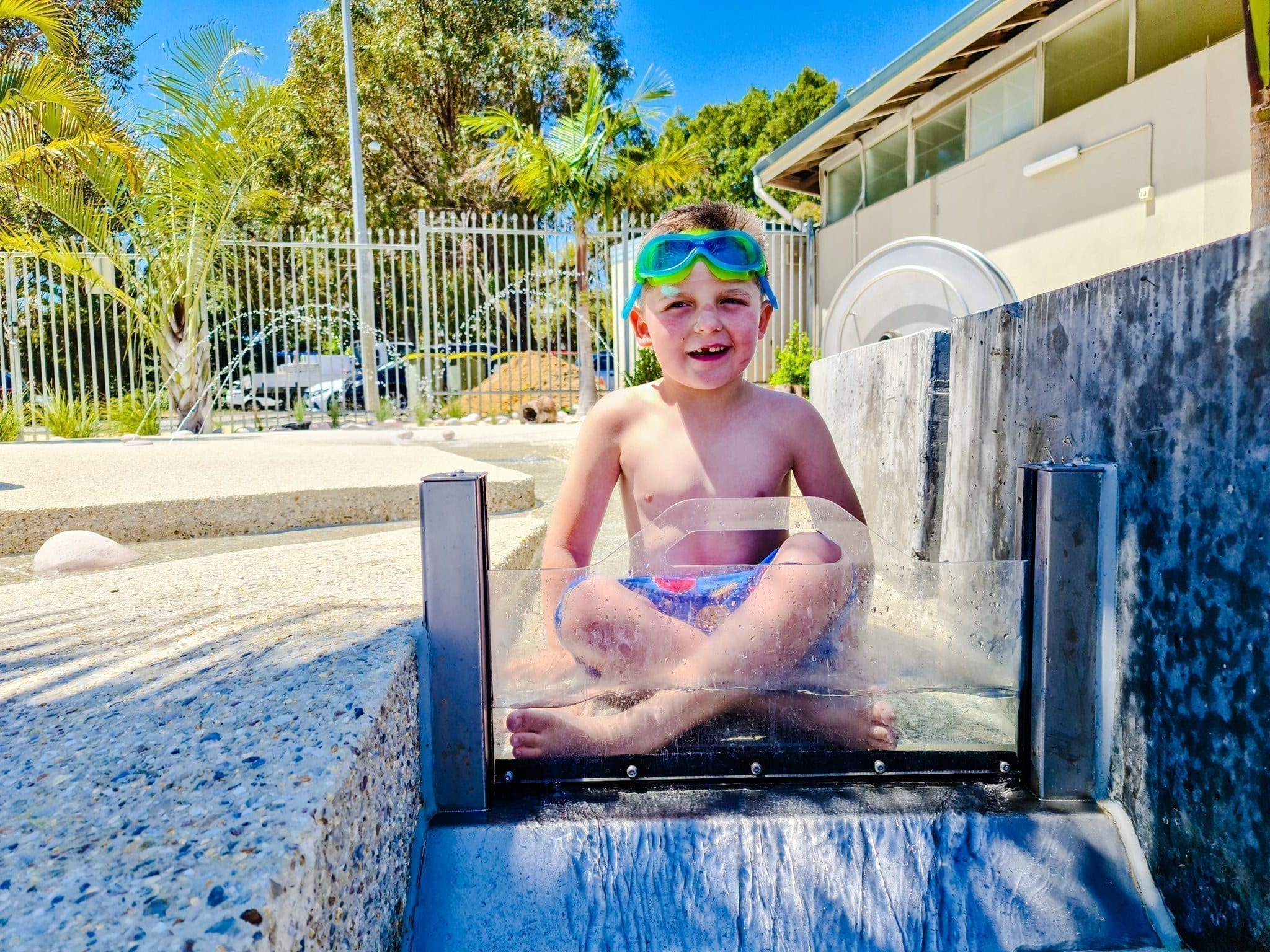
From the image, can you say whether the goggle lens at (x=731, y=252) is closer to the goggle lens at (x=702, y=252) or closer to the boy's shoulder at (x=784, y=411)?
the goggle lens at (x=702, y=252)

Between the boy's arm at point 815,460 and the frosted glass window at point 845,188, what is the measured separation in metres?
10.0

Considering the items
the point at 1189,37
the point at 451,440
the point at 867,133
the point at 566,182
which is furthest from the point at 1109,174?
the point at 566,182

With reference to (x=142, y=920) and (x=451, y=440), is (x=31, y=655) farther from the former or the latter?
(x=451, y=440)

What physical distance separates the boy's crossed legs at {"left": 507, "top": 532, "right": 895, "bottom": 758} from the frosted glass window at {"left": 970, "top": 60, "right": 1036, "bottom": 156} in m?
7.84

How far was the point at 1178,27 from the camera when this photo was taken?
237 inches

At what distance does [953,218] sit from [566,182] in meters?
6.51

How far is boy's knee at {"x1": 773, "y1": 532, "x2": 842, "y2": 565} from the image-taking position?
1.50 meters

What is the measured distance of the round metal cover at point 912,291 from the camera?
364cm

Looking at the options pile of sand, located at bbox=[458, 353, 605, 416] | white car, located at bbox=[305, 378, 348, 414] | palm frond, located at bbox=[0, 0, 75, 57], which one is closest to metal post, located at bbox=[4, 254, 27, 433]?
palm frond, located at bbox=[0, 0, 75, 57]

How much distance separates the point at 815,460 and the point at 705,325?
0.40m

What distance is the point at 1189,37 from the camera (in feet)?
19.4

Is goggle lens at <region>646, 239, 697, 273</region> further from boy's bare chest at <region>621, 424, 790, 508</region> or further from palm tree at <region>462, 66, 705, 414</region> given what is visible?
palm tree at <region>462, 66, 705, 414</region>

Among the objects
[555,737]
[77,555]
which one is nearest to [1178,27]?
[555,737]

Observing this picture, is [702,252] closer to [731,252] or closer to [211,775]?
[731,252]
